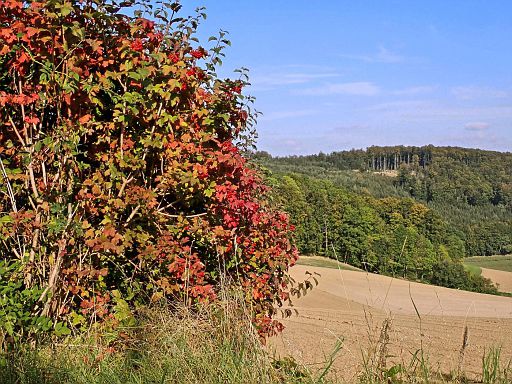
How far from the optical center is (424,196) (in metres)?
114

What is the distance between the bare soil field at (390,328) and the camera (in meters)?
3.89

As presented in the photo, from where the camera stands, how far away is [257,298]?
5598mm

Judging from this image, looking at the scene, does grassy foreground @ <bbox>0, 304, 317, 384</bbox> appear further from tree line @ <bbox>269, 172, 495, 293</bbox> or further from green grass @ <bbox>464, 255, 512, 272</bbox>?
green grass @ <bbox>464, 255, 512, 272</bbox>

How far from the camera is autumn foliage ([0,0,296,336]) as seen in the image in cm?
436

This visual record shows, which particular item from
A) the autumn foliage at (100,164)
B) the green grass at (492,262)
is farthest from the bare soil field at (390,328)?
the green grass at (492,262)

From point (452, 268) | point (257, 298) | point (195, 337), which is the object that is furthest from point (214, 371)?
point (452, 268)

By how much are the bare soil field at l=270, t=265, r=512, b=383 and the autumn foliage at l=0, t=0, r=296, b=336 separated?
126 cm

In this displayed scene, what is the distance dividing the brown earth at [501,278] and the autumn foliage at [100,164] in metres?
57.9

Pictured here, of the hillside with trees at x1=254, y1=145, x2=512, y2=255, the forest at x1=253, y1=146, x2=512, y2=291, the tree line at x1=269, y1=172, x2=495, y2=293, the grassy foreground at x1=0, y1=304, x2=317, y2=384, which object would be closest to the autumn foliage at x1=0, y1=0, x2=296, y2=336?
the grassy foreground at x1=0, y1=304, x2=317, y2=384

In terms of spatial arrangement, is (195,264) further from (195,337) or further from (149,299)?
(195,337)

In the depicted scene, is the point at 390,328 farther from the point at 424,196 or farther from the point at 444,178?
the point at 444,178

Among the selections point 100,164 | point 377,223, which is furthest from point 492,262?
point 100,164

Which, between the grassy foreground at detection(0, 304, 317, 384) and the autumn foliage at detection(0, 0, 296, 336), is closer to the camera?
the grassy foreground at detection(0, 304, 317, 384)

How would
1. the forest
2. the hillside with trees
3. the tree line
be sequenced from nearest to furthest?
the tree line, the forest, the hillside with trees
